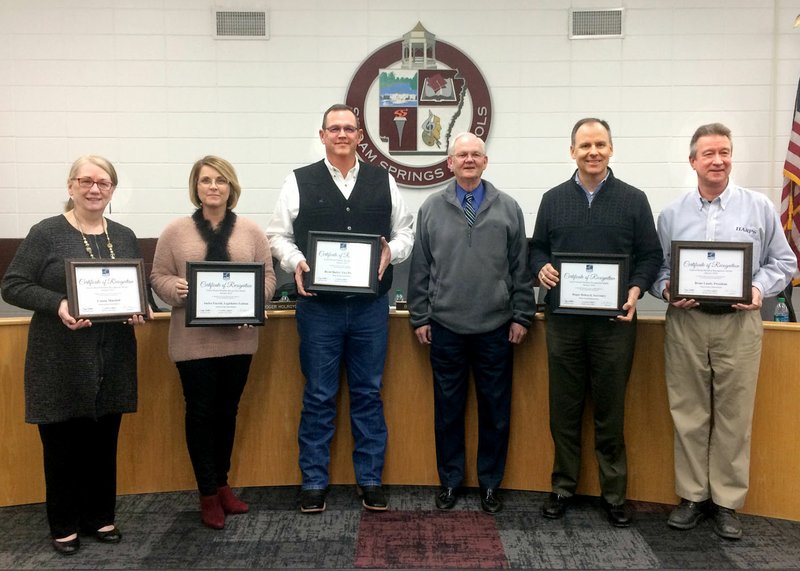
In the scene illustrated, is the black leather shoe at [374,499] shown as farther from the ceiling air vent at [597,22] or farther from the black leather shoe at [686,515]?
the ceiling air vent at [597,22]

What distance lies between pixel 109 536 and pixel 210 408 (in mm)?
576

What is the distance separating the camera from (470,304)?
2.62 metres

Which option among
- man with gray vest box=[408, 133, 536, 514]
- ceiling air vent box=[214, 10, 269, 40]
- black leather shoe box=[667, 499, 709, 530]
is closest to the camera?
black leather shoe box=[667, 499, 709, 530]

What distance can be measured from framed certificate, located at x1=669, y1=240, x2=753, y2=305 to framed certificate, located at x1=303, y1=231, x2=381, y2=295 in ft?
3.70

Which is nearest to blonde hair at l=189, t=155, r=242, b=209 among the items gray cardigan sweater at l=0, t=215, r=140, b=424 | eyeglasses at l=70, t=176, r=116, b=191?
eyeglasses at l=70, t=176, r=116, b=191

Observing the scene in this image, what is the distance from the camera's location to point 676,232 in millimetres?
2557

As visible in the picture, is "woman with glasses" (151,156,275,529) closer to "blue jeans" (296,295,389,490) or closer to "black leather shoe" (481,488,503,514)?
"blue jeans" (296,295,389,490)

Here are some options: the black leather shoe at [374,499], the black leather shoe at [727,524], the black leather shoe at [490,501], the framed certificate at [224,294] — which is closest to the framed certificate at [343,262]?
the framed certificate at [224,294]

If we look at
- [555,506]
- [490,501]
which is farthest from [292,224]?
[555,506]

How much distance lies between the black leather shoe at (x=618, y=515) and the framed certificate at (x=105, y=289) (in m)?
1.93

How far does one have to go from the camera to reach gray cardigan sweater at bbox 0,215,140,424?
2.21m

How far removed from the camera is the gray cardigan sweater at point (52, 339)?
221 centimetres

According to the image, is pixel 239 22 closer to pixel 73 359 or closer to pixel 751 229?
pixel 73 359

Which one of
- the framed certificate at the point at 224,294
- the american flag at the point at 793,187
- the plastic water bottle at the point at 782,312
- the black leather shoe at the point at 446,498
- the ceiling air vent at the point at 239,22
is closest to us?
the framed certificate at the point at 224,294
